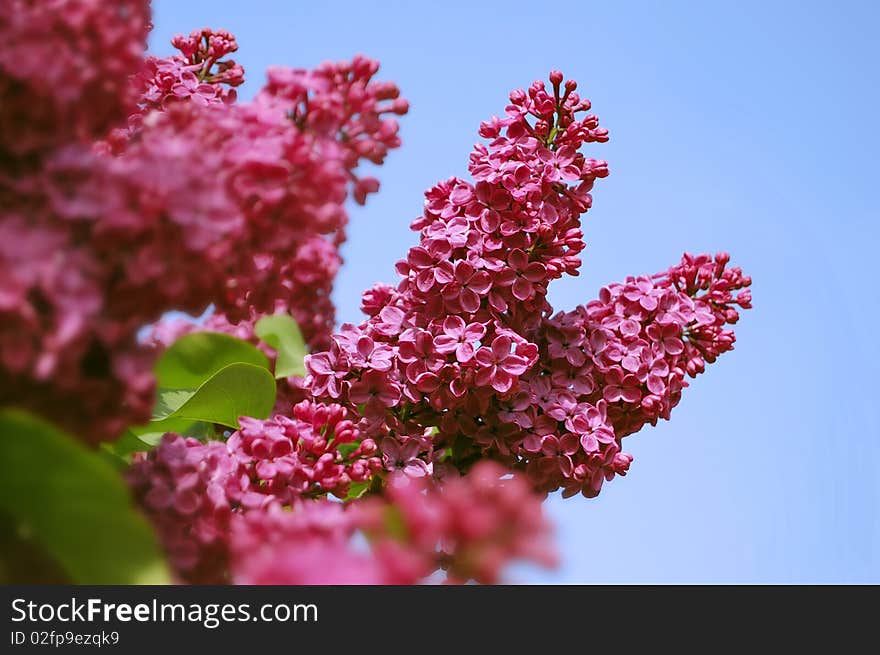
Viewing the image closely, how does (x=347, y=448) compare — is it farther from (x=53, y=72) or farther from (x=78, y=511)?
(x=53, y=72)

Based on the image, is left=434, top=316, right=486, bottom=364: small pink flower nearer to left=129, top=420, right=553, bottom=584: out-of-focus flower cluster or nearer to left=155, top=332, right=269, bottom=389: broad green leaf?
left=129, top=420, right=553, bottom=584: out-of-focus flower cluster

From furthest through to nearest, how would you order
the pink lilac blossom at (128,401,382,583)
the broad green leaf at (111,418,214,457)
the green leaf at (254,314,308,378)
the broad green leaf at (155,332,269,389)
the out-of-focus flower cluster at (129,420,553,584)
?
1. the green leaf at (254,314,308,378)
2. the broad green leaf at (155,332,269,389)
3. the broad green leaf at (111,418,214,457)
4. the pink lilac blossom at (128,401,382,583)
5. the out-of-focus flower cluster at (129,420,553,584)

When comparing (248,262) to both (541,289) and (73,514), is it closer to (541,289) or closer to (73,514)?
(73,514)

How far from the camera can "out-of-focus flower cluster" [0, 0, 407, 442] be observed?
70cm

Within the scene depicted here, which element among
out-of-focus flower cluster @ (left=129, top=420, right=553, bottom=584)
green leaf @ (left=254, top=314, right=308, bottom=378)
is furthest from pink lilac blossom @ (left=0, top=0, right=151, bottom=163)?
green leaf @ (left=254, top=314, right=308, bottom=378)

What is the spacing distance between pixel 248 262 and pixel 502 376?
29.0 inches

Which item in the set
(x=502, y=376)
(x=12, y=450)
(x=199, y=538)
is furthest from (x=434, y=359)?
(x=12, y=450)

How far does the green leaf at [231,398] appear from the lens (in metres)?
1.51

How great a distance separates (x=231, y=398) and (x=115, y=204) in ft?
2.82

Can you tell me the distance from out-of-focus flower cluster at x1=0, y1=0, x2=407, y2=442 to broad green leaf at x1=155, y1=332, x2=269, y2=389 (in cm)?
75

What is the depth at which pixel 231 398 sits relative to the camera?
1549mm

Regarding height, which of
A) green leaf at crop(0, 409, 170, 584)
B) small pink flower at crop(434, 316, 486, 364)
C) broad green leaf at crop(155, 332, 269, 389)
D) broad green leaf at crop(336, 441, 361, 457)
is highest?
broad green leaf at crop(155, 332, 269, 389)

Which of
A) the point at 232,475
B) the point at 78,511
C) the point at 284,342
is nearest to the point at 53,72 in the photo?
the point at 78,511

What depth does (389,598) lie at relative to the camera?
0.74 meters
